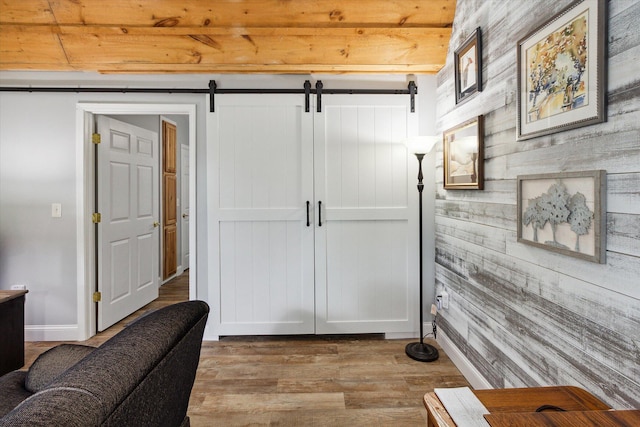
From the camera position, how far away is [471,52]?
6.93 feet

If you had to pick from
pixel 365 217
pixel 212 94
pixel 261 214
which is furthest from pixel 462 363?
pixel 212 94

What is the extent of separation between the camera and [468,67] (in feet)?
7.06

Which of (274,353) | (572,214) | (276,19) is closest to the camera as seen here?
(572,214)

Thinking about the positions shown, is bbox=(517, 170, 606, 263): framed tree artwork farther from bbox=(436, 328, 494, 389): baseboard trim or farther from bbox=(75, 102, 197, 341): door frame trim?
bbox=(75, 102, 197, 341): door frame trim

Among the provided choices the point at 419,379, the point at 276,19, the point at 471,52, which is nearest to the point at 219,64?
the point at 276,19

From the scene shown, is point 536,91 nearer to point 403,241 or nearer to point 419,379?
point 403,241

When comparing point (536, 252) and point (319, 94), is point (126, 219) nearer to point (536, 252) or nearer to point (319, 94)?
point (319, 94)

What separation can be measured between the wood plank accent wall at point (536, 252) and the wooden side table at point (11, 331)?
299cm

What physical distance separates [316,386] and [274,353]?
554mm

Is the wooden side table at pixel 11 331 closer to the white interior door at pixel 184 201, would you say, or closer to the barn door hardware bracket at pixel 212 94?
the barn door hardware bracket at pixel 212 94

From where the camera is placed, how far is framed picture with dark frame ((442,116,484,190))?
1985 millimetres

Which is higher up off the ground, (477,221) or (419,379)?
(477,221)

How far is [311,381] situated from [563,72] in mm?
2157

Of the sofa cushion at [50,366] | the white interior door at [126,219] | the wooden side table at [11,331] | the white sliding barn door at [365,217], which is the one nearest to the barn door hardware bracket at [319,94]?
the white sliding barn door at [365,217]
